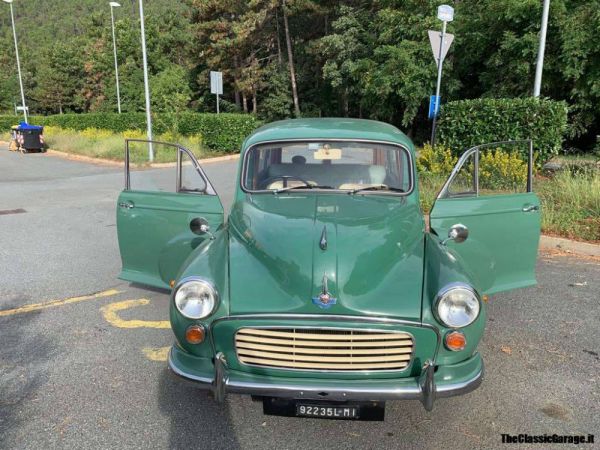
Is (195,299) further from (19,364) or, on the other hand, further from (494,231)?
(494,231)

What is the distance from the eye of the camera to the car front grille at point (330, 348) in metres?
2.56

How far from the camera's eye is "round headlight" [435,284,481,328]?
2.59 metres

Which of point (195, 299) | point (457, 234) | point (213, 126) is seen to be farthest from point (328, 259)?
point (213, 126)

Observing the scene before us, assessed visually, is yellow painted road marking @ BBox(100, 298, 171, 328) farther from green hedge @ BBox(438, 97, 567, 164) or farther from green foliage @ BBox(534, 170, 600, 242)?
green hedge @ BBox(438, 97, 567, 164)

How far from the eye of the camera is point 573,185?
25.7 feet

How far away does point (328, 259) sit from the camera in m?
2.79

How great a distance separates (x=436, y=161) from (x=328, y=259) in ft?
26.2

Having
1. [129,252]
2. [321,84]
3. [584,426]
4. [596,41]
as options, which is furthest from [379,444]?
[321,84]

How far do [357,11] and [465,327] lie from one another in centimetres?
2871

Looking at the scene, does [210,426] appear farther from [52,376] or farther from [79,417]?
[52,376]

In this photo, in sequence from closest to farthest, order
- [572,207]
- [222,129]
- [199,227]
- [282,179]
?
[199,227] < [282,179] < [572,207] < [222,129]

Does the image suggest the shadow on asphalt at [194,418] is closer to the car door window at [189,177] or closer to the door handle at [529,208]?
the car door window at [189,177]

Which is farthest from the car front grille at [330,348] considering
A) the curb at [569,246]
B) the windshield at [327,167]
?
the curb at [569,246]

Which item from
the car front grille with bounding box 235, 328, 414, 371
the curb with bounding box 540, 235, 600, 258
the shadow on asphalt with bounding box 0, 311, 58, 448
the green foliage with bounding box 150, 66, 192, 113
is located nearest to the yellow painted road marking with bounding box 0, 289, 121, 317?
the shadow on asphalt with bounding box 0, 311, 58, 448
